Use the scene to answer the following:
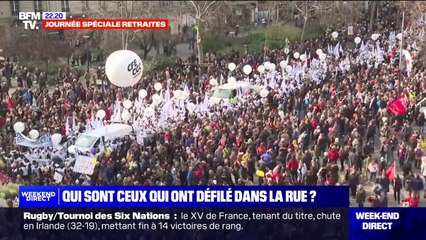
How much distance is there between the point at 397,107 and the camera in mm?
10688

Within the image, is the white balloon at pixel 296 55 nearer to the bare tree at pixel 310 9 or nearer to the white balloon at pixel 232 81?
the bare tree at pixel 310 9

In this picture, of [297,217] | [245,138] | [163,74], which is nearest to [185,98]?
[163,74]

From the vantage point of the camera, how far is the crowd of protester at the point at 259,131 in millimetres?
9438

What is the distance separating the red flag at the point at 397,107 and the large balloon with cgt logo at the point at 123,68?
404cm

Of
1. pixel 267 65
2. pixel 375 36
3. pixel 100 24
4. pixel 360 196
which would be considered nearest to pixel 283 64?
pixel 267 65

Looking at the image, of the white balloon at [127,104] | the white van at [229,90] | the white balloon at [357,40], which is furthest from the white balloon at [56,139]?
the white balloon at [357,40]

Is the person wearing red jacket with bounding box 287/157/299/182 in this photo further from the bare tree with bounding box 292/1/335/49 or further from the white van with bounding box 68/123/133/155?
the bare tree with bounding box 292/1/335/49

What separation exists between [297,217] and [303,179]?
0.58 meters

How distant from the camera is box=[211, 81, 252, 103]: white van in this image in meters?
12.3

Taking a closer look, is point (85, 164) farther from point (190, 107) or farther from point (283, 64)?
point (283, 64)

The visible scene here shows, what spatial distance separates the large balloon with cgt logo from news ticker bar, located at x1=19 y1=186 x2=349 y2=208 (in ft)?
6.57

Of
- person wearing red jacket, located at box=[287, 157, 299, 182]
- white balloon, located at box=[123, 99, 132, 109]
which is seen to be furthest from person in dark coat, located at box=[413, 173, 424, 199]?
white balloon, located at box=[123, 99, 132, 109]

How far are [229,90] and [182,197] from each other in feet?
12.2

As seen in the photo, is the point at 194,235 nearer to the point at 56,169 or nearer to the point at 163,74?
the point at 56,169
